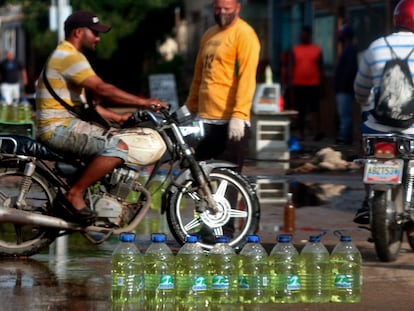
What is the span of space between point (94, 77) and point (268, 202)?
474 centimetres

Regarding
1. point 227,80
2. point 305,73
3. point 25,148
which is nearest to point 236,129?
point 227,80

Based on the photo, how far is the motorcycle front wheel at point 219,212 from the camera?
9844 mm

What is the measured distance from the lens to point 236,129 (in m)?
10.3

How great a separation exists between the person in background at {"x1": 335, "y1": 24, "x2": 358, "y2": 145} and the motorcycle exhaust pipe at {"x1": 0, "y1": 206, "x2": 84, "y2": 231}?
39.2 ft

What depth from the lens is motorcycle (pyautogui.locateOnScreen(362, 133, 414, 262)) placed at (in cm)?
927

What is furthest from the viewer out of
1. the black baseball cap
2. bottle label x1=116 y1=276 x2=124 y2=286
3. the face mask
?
the face mask

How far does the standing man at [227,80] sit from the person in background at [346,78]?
34.1 feet

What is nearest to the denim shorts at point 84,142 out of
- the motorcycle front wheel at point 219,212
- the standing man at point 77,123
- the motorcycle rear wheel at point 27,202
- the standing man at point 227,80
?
the standing man at point 77,123

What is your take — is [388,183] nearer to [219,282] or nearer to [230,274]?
[230,274]

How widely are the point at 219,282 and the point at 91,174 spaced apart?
1859mm

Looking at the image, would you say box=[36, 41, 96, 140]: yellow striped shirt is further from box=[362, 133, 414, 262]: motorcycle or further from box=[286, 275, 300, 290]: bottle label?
box=[286, 275, 300, 290]: bottle label

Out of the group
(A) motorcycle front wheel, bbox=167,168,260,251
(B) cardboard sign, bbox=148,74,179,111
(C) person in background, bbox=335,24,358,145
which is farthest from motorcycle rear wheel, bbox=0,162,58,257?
(B) cardboard sign, bbox=148,74,179,111

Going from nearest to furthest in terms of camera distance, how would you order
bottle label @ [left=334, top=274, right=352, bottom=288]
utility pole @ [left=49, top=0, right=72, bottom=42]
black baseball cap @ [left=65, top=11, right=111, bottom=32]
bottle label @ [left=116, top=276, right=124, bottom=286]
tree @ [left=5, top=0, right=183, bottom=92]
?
bottle label @ [left=116, top=276, right=124, bottom=286]
bottle label @ [left=334, top=274, right=352, bottom=288]
black baseball cap @ [left=65, top=11, right=111, bottom=32]
utility pole @ [left=49, top=0, right=72, bottom=42]
tree @ [left=5, top=0, right=183, bottom=92]

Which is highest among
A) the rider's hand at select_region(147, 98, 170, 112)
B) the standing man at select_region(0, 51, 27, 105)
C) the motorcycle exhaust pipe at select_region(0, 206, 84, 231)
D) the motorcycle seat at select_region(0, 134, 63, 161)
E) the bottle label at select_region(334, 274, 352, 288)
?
the rider's hand at select_region(147, 98, 170, 112)
